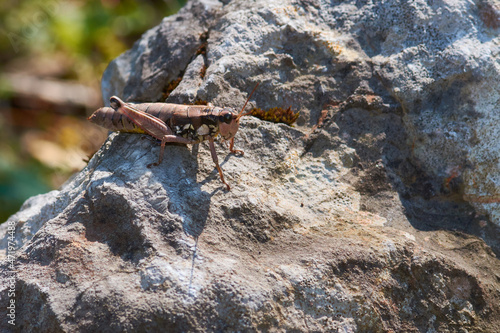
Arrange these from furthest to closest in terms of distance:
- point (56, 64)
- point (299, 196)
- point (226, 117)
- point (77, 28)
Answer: point (56, 64) < point (77, 28) < point (299, 196) < point (226, 117)

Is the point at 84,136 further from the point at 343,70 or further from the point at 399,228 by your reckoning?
the point at 399,228

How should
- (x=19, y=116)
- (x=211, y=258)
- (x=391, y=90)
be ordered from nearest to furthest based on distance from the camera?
(x=211, y=258), (x=391, y=90), (x=19, y=116)

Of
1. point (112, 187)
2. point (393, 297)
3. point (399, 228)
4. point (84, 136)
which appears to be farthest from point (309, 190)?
point (84, 136)

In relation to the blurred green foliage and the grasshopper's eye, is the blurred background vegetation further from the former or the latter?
the grasshopper's eye

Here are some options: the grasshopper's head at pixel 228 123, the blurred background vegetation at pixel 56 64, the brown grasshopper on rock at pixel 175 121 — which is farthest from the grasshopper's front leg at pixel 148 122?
the blurred background vegetation at pixel 56 64

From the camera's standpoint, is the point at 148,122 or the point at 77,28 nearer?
the point at 148,122

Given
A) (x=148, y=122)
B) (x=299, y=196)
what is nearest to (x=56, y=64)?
(x=148, y=122)

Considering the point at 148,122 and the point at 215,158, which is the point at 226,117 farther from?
the point at 148,122

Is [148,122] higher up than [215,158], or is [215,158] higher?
[148,122]
